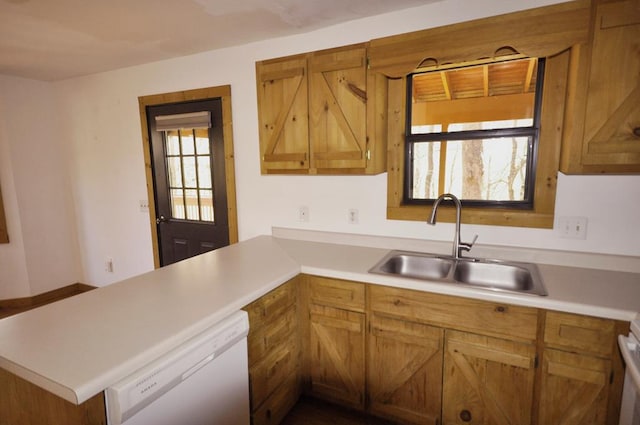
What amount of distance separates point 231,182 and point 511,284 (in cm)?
210

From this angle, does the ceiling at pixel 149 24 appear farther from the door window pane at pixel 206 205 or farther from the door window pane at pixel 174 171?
the door window pane at pixel 206 205

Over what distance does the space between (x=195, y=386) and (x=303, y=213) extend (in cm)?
148

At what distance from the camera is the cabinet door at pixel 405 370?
1670mm

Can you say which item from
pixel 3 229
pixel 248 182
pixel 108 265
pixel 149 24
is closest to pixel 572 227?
pixel 248 182

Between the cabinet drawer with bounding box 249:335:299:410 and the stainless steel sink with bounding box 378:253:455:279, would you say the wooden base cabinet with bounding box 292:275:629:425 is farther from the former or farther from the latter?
the stainless steel sink with bounding box 378:253:455:279

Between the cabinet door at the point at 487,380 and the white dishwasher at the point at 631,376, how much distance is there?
1.00 feet

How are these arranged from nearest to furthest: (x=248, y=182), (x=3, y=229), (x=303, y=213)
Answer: (x=303, y=213), (x=248, y=182), (x=3, y=229)

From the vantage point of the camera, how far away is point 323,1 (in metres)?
1.83

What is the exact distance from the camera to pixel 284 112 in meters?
2.25

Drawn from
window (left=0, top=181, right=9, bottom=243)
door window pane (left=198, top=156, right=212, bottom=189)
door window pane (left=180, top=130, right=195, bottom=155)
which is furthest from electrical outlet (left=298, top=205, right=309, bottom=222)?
window (left=0, top=181, right=9, bottom=243)

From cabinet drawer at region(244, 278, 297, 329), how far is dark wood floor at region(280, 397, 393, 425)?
0.68 meters

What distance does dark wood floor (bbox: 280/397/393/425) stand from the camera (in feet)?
6.19

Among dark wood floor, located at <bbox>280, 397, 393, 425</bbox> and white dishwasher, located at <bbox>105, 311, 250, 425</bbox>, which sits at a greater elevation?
white dishwasher, located at <bbox>105, 311, 250, 425</bbox>

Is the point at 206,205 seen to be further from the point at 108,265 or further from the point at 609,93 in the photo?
the point at 609,93
